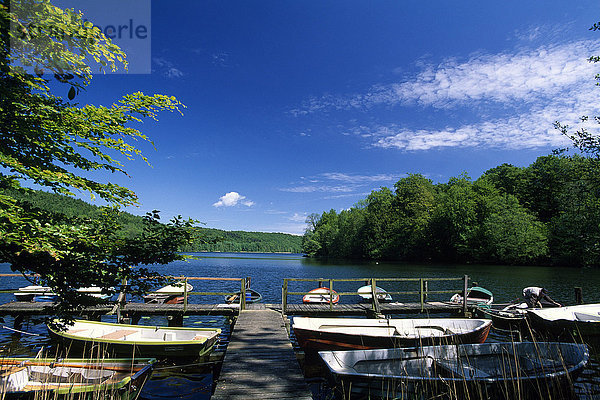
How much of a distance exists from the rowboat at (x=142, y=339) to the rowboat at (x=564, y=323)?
1089cm

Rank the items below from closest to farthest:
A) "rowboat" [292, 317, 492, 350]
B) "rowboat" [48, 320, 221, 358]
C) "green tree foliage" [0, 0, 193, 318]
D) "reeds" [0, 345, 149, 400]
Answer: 1. "green tree foliage" [0, 0, 193, 318]
2. "reeds" [0, 345, 149, 400]
3. "rowboat" [48, 320, 221, 358]
4. "rowboat" [292, 317, 492, 350]

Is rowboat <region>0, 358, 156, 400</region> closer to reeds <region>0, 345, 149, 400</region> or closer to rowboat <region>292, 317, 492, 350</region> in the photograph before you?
reeds <region>0, 345, 149, 400</region>

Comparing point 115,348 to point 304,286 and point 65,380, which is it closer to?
point 65,380

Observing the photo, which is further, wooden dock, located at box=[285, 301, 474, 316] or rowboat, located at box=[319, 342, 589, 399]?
wooden dock, located at box=[285, 301, 474, 316]

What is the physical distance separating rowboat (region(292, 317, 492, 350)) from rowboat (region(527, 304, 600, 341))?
2.83 m

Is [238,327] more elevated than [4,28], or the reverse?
[4,28]

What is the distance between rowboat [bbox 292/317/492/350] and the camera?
29.3 feet

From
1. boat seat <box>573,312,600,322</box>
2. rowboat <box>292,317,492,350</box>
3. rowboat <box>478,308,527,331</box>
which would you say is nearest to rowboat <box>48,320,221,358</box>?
rowboat <box>292,317,492,350</box>

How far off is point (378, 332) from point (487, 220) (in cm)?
5018

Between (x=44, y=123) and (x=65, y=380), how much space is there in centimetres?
491

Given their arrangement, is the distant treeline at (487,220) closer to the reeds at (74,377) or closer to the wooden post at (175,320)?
the wooden post at (175,320)

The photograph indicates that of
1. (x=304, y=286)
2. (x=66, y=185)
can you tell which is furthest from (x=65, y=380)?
(x=304, y=286)

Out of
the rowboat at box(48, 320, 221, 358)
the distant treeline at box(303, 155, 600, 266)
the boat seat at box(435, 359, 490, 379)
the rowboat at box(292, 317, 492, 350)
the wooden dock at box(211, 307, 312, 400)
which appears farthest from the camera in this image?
the distant treeline at box(303, 155, 600, 266)

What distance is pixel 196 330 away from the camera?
9.67m
